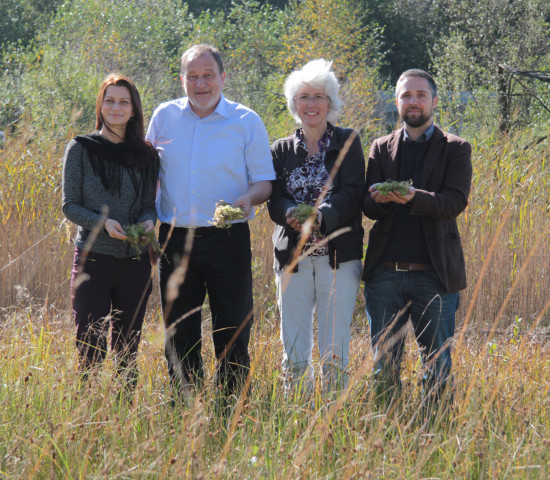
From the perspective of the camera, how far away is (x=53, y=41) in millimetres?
19625

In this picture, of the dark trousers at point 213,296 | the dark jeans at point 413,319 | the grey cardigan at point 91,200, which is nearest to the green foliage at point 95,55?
the grey cardigan at point 91,200

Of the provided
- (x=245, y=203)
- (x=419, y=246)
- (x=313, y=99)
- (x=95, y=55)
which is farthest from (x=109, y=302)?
(x=95, y=55)

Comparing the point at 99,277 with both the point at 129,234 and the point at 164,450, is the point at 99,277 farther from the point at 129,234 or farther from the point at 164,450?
the point at 164,450

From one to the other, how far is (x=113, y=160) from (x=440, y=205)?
1.56 metres

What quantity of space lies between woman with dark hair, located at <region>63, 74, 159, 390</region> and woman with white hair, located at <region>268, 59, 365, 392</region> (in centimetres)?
68

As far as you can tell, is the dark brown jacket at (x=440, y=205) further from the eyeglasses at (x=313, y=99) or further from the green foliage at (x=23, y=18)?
the green foliage at (x=23, y=18)

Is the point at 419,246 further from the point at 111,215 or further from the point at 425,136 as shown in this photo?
the point at 111,215

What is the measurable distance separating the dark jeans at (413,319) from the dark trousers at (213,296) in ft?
2.13

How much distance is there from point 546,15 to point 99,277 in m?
13.8

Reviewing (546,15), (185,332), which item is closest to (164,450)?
(185,332)

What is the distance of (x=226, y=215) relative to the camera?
3.28 m

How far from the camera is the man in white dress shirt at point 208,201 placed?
3.49 metres

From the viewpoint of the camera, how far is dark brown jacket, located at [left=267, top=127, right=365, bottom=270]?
3408 mm

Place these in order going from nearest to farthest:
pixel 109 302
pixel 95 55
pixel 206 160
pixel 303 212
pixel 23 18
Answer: pixel 303 212 → pixel 109 302 → pixel 206 160 → pixel 95 55 → pixel 23 18
